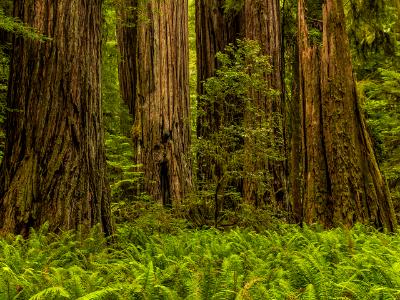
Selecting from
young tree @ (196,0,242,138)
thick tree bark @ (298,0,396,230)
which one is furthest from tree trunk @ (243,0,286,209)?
thick tree bark @ (298,0,396,230)

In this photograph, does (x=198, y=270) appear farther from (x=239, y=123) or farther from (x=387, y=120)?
(x=387, y=120)

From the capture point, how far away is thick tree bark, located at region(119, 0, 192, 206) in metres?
9.77

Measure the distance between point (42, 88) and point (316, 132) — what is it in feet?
13.5

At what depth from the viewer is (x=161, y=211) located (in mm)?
8406

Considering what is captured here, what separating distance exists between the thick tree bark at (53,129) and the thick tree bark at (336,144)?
11.1ft

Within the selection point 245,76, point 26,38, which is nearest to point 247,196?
point 245,76

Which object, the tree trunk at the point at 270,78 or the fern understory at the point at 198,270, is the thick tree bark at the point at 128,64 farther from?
the fern understory at the point at 198,270

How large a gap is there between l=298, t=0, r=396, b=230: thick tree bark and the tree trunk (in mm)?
1169

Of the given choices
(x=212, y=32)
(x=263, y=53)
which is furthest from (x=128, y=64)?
(x=263, y=53)

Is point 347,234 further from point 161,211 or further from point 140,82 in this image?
point 140,82

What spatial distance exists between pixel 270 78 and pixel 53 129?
5.39 meters

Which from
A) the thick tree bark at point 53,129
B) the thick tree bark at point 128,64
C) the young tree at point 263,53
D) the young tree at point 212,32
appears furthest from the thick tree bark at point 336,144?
the thick tree bark at point 128,64

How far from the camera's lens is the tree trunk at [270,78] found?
30.5 feet

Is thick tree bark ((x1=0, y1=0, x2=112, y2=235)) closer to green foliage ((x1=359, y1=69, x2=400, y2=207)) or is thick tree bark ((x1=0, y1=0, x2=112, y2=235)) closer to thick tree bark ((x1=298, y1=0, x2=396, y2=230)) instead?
thick tree bark ((x1=298, y1=0, x2=396, y2=230))
